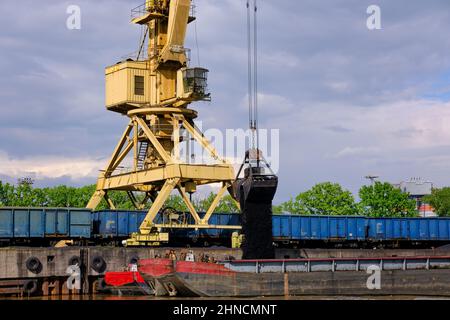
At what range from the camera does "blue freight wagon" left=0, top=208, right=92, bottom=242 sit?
5738 cm

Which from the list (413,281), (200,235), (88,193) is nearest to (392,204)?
(88,193)

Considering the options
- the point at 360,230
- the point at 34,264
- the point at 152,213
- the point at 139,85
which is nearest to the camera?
the point at 34,264

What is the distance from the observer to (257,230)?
48.6 metres

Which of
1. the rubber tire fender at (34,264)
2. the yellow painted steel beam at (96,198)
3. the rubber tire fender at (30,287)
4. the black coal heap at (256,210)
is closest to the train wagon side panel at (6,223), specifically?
the rubber tire fender at (34,264)

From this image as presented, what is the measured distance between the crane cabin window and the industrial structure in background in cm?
8

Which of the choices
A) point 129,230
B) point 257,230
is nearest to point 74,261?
point 129,230

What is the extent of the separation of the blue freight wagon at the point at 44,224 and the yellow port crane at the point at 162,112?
4.59 meters

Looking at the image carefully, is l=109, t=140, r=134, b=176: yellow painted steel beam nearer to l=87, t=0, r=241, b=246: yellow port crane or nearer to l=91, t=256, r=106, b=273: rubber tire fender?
l=87, t=0, r=241, b=246: yellow port crane

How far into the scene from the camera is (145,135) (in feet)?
214

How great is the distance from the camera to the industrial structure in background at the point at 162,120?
60656 millimetres

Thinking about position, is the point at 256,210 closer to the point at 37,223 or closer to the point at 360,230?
the point at 37,223

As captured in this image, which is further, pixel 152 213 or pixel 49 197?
pixel 49 197

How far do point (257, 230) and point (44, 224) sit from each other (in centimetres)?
1857
